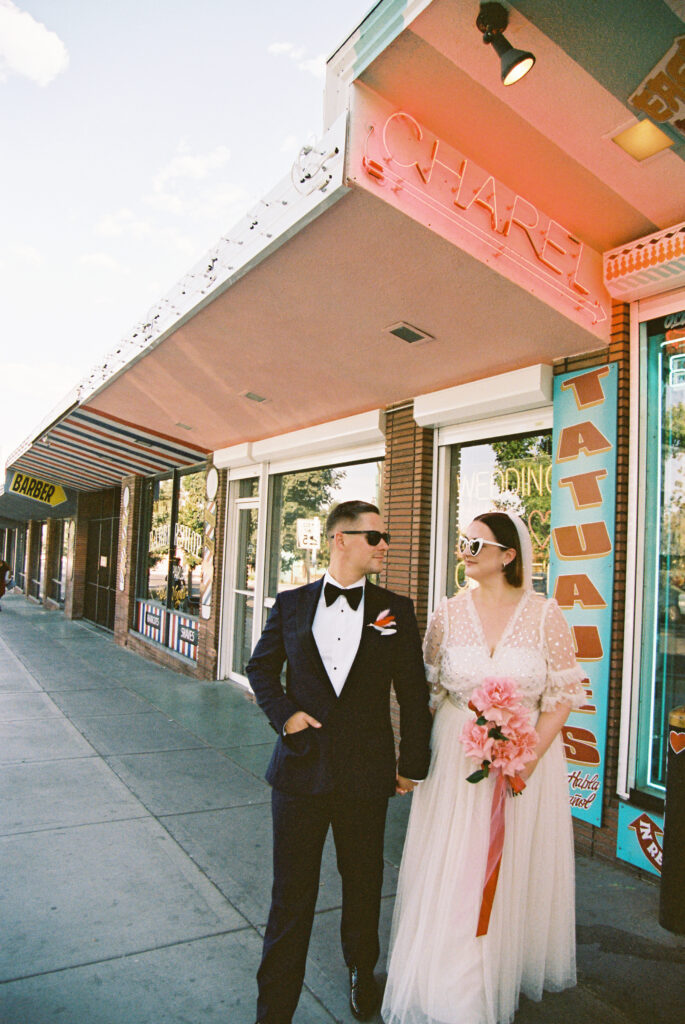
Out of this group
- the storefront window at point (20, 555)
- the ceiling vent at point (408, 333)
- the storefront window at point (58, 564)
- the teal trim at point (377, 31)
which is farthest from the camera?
the storefront window at point (20, 555)

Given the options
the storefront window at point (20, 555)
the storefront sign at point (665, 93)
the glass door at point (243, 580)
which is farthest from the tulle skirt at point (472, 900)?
the storefront window at point (20, 555)

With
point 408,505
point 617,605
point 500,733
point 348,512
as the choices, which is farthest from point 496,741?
point 408,505

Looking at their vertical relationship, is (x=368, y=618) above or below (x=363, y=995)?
above

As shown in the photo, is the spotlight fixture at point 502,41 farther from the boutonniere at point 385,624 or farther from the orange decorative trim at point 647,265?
the boutonniere at point 385,624

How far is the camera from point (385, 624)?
8.32 feet

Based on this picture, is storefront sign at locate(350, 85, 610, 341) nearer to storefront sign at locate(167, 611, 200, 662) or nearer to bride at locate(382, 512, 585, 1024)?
bride at locate(382, 512, 585, 1024)

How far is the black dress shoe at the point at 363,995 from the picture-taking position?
8.45ft

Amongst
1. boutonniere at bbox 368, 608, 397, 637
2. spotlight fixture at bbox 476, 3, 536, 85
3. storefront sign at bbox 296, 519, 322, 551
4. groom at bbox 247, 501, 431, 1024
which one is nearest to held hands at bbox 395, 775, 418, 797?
groom at bbox 247, 501, 431, 1024

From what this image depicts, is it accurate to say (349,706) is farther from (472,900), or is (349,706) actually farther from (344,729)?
(472,900)

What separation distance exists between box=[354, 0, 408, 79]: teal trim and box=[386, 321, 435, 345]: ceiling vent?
5.53 ft

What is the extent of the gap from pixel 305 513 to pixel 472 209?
481 centimetres

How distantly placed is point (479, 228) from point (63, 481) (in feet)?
48.4

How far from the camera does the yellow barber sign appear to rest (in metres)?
15.3

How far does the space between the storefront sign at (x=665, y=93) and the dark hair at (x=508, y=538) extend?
206 centimetres
